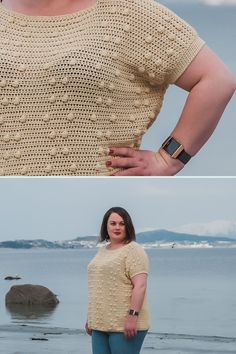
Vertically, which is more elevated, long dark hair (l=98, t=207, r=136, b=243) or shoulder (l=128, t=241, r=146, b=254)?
long dark hair (l=98, t=207, r=136, b=243)

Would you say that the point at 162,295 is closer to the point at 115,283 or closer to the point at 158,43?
the point at 115,283

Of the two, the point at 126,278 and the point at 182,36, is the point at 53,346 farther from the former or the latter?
the point at 182,36

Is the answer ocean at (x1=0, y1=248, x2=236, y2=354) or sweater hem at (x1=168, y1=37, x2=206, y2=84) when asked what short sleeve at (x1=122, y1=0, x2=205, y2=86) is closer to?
sweater hem at (x1=168, y1=37, x2=206, y2=84)

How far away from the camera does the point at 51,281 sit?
2.46 m

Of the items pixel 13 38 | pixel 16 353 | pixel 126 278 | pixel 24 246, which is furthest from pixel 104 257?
pixel 13 38

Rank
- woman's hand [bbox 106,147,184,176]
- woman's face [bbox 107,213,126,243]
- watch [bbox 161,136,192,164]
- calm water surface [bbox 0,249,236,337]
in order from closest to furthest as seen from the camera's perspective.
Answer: woman's face [bbox 107,213,126,243], calm water surface [bbox 0,249,236,337], woman's hand [bbox 106,147,184,176], watch [bbox 161,136,192,164]

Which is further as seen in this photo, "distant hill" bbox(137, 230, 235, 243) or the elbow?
the elbow

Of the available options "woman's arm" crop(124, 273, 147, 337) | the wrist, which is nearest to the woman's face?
"woman's arm" crop(124, 273, 147, 337)

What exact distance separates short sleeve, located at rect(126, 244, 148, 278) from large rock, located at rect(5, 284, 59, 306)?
11.2 inches

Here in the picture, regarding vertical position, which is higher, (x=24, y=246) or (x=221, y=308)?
(x=24, y=246)

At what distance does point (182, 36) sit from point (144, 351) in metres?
0.82

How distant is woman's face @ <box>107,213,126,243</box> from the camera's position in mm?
2244

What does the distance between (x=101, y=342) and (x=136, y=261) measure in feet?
0.80

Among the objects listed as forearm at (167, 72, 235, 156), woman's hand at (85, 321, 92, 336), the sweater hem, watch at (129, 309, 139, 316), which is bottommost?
woman's hand at (85, 321, 92, 336)
